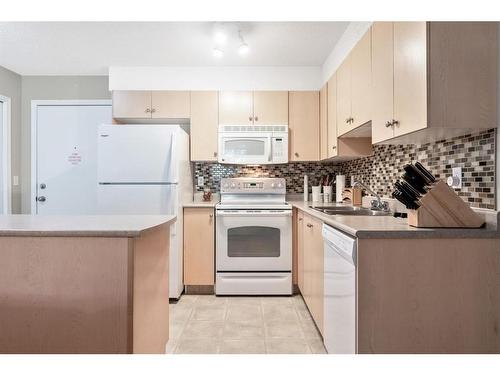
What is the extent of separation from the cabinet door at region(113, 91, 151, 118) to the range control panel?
42.5 inches

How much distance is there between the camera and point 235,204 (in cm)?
333

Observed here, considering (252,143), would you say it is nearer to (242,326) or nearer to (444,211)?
(242,326)

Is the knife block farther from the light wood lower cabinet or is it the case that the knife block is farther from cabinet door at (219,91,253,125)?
cabinet door at (219,91,253,125)

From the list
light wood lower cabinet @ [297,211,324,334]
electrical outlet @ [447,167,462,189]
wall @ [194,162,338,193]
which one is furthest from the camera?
wall @ [194,162,338,193]

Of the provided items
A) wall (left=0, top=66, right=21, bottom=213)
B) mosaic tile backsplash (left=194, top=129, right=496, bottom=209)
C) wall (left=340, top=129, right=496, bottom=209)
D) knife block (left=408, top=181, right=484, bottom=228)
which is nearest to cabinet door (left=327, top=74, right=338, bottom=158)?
mosaic tile backsplash (left=194, top=129, right=496, bottom=209)

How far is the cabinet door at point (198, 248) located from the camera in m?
Answer: 3.28

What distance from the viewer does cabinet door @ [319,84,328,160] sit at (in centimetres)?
326

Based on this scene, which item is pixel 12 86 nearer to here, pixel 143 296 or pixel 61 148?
pixel 61 148

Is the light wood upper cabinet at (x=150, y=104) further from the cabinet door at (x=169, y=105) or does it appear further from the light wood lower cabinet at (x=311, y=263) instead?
the light wood lower cabinet at (x=311, y=263)

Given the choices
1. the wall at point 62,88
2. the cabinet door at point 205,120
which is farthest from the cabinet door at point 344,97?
the wall at point 62,88

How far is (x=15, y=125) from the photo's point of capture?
3803 mm

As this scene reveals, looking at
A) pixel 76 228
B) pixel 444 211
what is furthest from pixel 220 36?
pixel 444 211

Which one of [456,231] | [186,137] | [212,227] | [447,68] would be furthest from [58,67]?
[456,231]

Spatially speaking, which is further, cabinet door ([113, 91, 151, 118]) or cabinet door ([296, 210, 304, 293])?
cabinet door ([113, 91, 151, 118])
